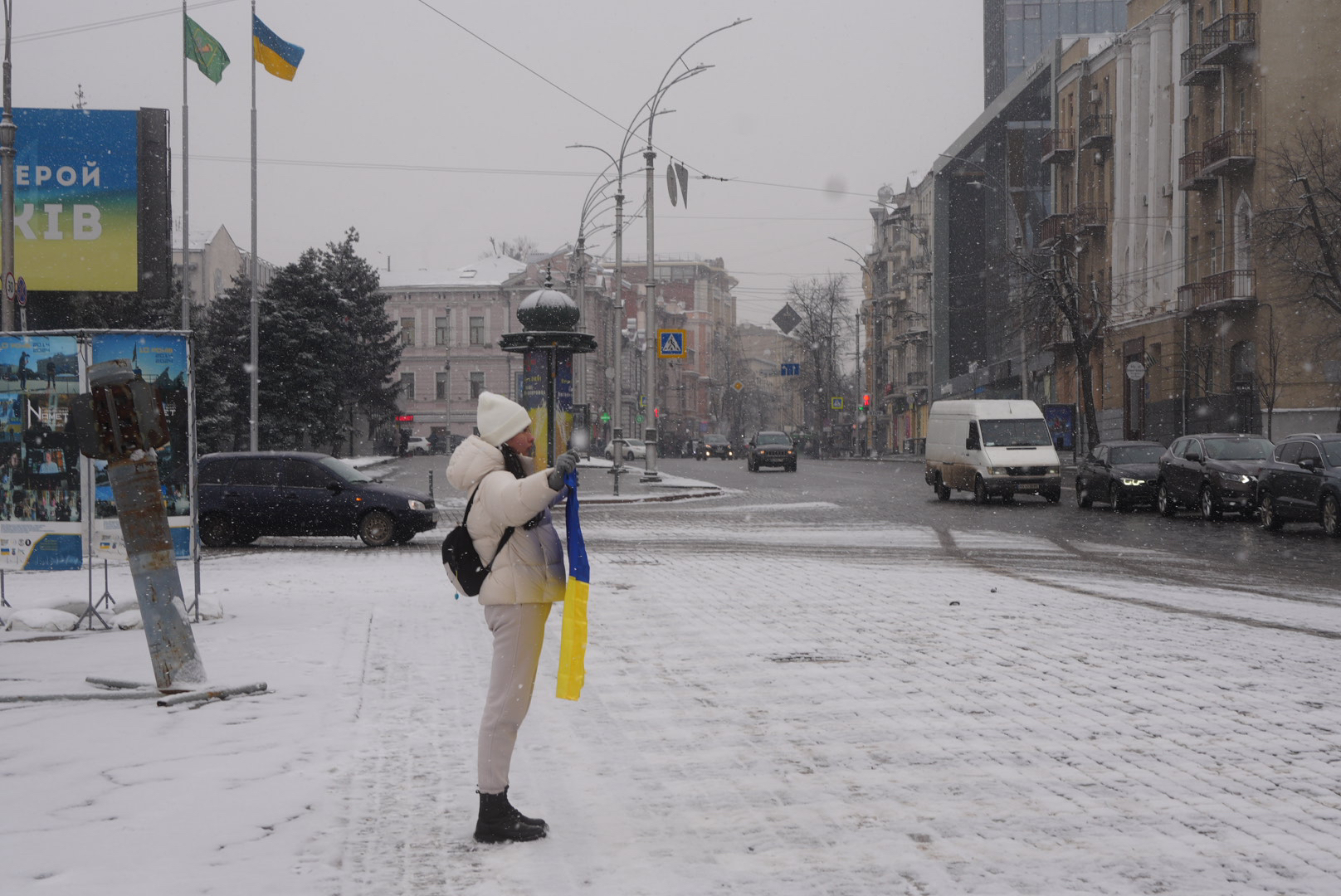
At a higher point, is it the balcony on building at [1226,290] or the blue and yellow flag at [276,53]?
the blue and yellow flag at [276,53]

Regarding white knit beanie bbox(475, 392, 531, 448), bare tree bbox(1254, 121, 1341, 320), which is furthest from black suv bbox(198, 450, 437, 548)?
bare tree bbox(1254, 121, 1341, 320)

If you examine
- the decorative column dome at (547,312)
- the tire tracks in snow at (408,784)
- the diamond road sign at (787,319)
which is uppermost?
the diamond road sign at (787,319)

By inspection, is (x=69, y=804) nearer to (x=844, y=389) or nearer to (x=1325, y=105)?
(x=1325, y=105)

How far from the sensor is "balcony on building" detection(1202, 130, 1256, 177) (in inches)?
1676

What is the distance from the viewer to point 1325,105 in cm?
4200

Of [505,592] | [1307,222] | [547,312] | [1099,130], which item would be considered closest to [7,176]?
[547,312]

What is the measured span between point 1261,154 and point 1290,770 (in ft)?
133

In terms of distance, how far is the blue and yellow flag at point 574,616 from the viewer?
5.48m

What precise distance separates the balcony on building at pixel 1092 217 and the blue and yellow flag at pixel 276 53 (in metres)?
34.5

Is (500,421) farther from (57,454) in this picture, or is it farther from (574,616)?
(57,454)

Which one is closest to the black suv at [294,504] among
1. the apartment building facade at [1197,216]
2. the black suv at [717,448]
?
the apartment building facade at [1197,216]

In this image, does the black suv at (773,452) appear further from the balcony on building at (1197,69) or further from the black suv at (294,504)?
the black suv at (294,504)

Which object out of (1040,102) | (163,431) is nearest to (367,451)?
(1040,102)

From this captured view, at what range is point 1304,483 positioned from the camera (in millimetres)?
22250
